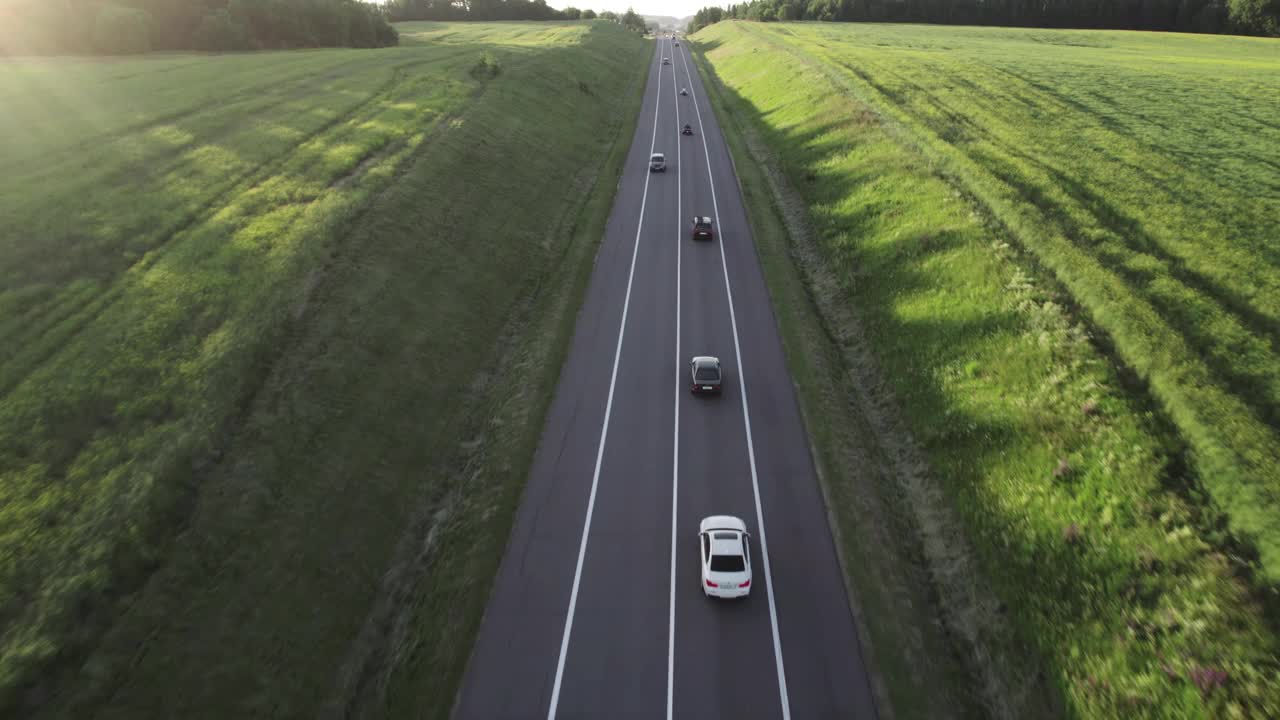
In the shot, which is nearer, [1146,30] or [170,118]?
[170,118]

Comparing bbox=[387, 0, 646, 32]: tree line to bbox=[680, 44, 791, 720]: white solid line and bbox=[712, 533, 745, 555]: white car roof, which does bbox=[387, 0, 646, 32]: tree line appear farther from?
bbox=[712, 533, 745, 555]: white car roof

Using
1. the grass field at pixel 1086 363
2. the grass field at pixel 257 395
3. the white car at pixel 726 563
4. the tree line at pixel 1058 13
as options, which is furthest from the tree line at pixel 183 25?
the tree line at pixel 1058 13

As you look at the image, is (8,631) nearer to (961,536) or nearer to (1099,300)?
(961,536)

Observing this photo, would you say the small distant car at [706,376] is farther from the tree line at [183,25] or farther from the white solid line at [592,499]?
the tree line at [183,25]

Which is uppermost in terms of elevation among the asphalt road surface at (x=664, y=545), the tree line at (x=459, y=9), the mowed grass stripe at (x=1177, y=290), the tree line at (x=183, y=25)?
the tree line at (x=459, y=9)

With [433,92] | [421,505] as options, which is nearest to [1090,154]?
[421,505]

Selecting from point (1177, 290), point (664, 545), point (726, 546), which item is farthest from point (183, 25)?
point (1177, 290)

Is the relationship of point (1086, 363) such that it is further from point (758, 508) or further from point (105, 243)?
point (105, 243)
